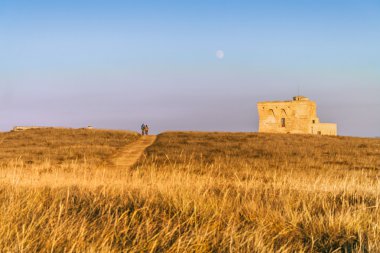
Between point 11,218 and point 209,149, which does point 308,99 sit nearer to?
point 209,149

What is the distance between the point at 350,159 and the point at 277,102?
35566mm

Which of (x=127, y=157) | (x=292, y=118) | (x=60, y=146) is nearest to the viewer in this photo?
(x=127, y=157)

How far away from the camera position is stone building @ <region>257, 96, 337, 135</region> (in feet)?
177

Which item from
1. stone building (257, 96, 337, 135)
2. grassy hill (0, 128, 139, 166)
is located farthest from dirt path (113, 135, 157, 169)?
stone building (257, 96, 337, 135)

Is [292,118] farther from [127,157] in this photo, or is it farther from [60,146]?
[127,157]

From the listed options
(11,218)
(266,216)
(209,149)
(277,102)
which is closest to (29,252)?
(11,218)

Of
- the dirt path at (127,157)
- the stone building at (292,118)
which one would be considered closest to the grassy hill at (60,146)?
the dirt path at (127,157)

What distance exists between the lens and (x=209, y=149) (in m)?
24.9

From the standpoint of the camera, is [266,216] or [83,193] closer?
[266,216]

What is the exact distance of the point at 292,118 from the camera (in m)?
54.6

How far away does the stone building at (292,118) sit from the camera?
54031 mm

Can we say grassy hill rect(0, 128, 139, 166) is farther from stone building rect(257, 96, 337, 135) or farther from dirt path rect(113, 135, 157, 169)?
stone building rect(257, 96, 337, 135)

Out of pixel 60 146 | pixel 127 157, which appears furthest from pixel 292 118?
pixel 127 157

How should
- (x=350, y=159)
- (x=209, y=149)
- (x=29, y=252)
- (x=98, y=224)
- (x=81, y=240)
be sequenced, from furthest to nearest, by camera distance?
(x=209, y=149) < (x=350, y=159) < (x=98, y=224) < (x=81, y=240) < (x=29, y=252)
